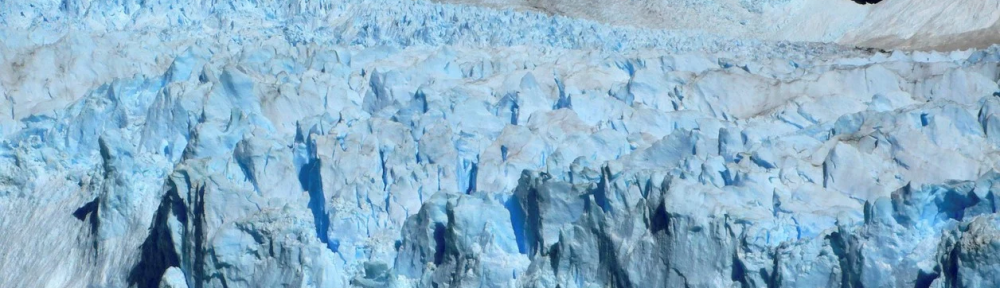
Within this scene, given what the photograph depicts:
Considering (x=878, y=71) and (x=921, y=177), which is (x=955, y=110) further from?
(x=878, y=71)

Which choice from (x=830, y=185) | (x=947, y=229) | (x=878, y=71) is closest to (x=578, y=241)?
(x=830, y=185)

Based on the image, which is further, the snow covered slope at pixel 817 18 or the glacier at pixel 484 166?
the snow covered slope at pixel 817 18

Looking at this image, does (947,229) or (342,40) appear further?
(342,40)

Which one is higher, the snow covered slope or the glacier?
the glacier

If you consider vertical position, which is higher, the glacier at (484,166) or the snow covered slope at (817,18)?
the glacier at (484,166)

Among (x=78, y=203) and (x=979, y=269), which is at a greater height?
(x=979, y=269)

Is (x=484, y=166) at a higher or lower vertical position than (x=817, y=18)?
higher

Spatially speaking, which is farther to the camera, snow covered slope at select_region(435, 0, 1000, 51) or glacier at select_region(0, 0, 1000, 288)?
snow covered slope at select_region(435, 0, 1000, 51)

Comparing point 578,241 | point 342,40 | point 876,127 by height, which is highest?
point 876,127
